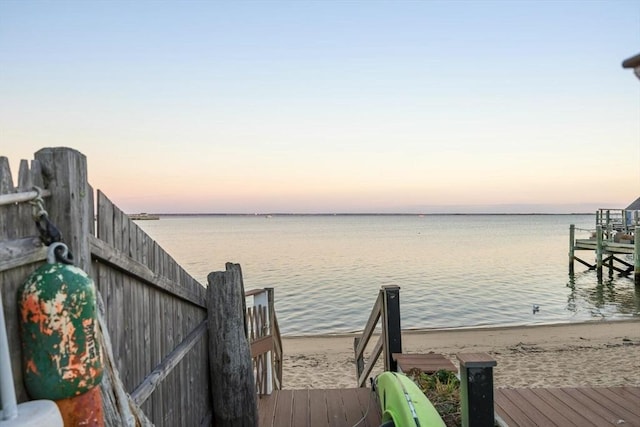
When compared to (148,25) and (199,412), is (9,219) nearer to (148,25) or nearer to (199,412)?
(199,412)

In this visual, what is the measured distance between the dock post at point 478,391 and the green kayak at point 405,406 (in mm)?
344

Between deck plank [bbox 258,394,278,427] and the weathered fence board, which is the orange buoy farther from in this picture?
deck plank [bbox 258,394,278,427]

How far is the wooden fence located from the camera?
5.78ft

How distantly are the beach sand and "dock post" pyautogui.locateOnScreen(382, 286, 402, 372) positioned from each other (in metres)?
4.52

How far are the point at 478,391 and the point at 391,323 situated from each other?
103 inches

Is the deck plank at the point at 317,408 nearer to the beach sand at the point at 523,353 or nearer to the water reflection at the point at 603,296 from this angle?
the beach sand at the point at 523,353

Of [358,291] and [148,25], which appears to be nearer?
[148,25]

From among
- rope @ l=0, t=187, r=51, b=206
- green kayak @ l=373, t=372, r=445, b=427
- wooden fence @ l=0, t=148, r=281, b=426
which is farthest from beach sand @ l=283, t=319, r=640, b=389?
rope @ l=0, t=187, r=51, b=206

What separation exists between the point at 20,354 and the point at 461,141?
3879 centimetres

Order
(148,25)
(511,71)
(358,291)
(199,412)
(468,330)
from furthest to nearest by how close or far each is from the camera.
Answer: (358,291) → (511,71) → (468,330) → (148,25) → (199,412)

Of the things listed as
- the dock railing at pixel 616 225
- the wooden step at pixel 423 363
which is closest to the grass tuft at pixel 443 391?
the wooden step at pixel 423 363

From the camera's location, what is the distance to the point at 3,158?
1696mm

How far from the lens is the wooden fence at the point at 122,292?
5.78ft

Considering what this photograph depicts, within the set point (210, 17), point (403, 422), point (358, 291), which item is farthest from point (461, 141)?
point (403, 422)
